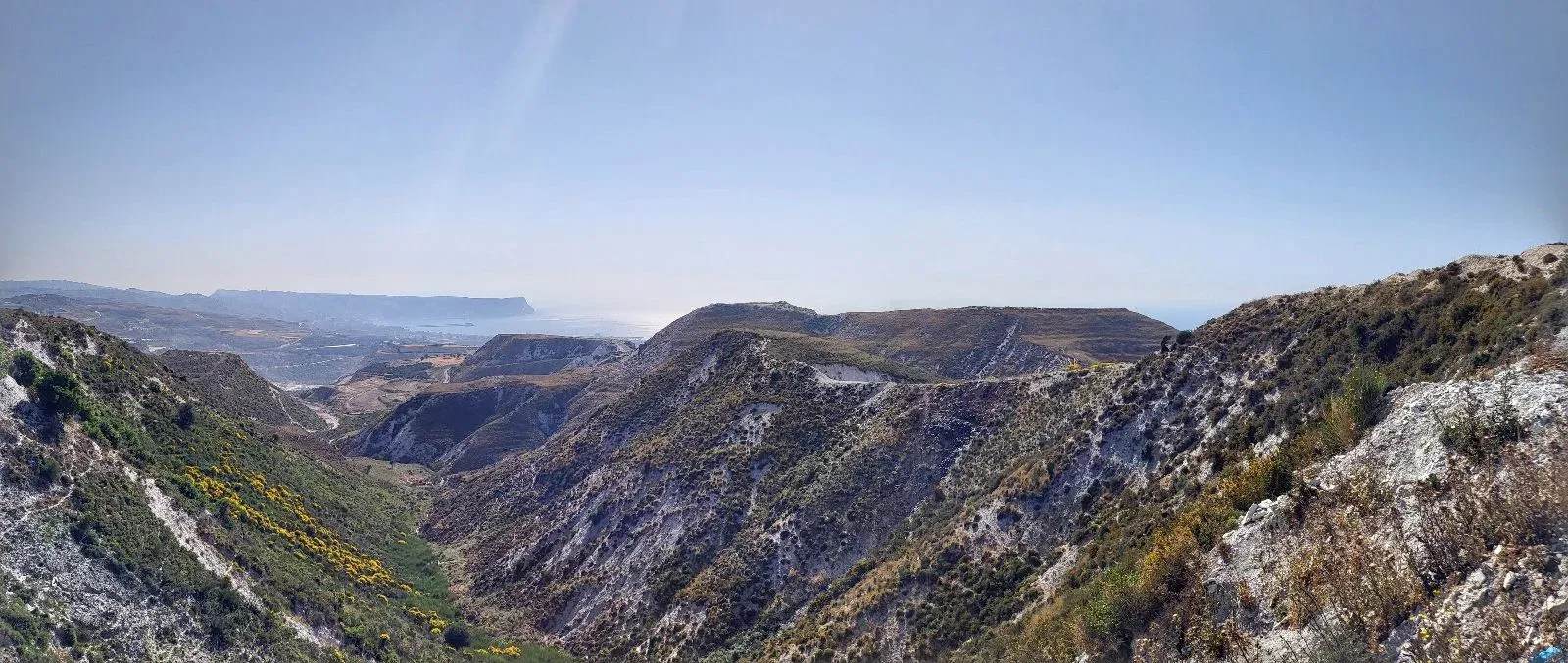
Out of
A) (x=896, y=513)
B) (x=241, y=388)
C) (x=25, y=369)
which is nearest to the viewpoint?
(x=25, y=369)

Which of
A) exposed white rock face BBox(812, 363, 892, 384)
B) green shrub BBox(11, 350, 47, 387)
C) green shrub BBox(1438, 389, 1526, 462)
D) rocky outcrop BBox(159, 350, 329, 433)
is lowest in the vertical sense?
rocky outcrop BBox(159, 350, 329, 433)

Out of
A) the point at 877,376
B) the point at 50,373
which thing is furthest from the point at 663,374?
the point at 50,373

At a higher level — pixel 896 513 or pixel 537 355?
pixel 896 513

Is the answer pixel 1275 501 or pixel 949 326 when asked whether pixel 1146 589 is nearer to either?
pixel 1275 501

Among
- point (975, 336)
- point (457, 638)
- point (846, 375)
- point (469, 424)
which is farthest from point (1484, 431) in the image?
point (469, 424)

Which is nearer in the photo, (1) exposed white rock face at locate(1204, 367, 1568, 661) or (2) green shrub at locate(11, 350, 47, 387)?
(1) exposed white rock face at locate(1204, 367, 1568, 661)

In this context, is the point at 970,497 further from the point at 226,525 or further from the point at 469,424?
the point at 469,424

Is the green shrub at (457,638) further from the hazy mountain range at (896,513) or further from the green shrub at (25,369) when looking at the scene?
the green shrub at (25,369)

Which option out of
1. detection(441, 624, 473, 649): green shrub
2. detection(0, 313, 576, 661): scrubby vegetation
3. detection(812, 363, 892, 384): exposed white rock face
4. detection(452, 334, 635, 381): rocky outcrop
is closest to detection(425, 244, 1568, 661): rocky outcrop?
detection(812, 363, 892, 384): exposed white rock face

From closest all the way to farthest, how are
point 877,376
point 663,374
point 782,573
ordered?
point 782,573 < point 877,376 < point 663,374

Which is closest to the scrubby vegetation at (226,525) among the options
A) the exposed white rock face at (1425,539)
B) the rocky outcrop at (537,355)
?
the exposed white rock face at (1425,539)

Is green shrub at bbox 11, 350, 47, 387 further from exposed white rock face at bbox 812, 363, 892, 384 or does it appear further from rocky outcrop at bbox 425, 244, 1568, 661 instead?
exposed white rock face at bbox 812, 363, 892, 384
